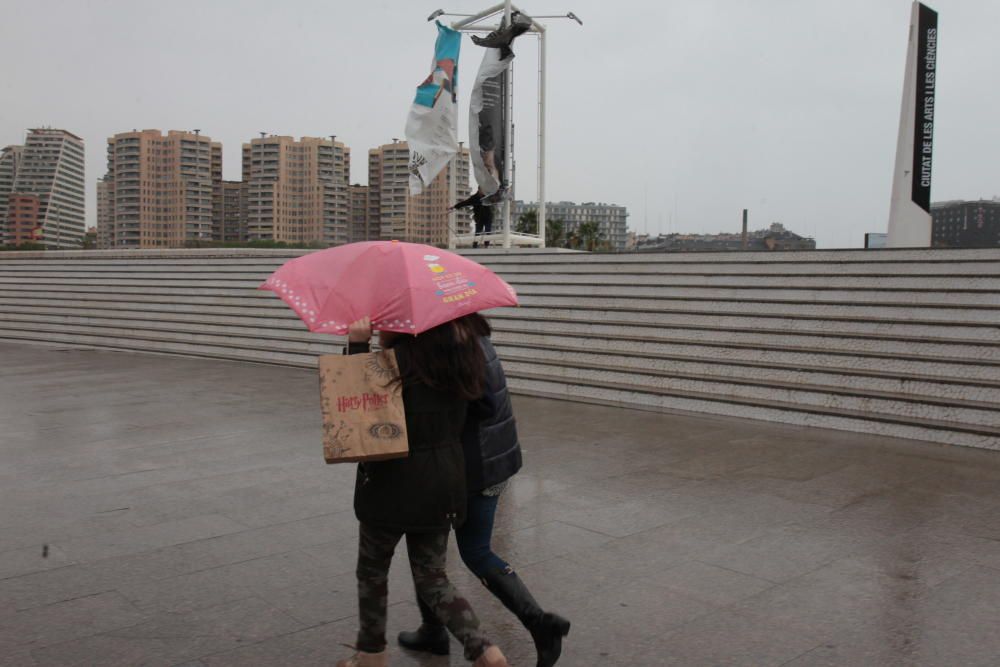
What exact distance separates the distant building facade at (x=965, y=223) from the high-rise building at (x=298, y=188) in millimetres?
18888

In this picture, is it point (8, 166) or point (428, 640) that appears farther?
point (8, 166)

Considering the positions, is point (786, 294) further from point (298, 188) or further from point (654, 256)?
point (298, 188)

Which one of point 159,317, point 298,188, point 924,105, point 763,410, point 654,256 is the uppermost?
point 298,188

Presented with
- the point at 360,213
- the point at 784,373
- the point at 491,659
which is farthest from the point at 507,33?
Result: the point at 360,213

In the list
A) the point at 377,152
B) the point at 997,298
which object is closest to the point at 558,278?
the point at 997,298

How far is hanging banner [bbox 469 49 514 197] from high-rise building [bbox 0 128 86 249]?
27353 mm

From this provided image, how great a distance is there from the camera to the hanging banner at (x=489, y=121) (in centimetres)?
1509

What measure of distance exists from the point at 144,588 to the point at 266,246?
15969 mm

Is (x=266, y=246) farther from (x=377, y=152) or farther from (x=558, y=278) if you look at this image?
(x=377, y=152)

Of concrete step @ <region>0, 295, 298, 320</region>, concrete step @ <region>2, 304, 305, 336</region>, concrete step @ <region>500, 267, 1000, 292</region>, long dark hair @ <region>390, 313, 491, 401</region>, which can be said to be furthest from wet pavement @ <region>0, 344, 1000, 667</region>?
concrete step @ <region>0, 295, 298, 320</region>

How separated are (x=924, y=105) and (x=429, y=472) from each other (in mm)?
11492

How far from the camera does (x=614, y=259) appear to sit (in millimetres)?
11758

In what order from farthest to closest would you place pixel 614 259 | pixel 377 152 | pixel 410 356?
pixel 377 152 → pixel 614 259 → pixel 410 356

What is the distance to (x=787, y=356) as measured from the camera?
870cm
